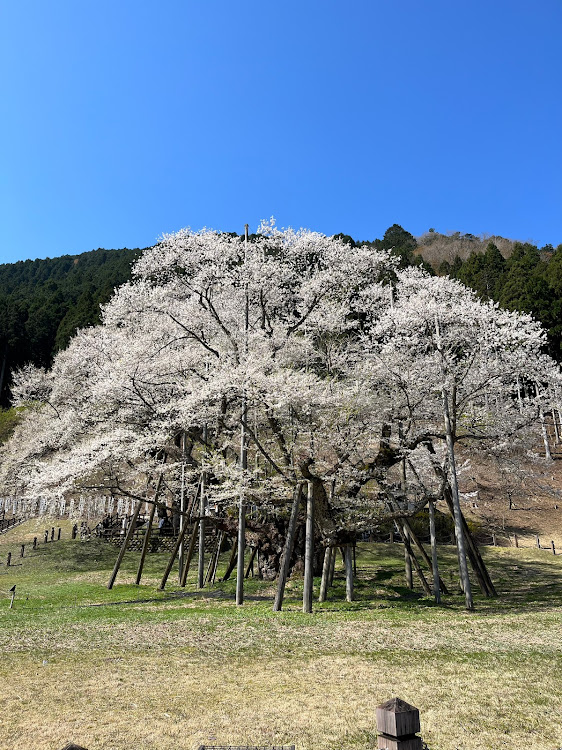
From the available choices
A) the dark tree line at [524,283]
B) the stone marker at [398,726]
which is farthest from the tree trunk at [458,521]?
the dark tree line at [524,283]

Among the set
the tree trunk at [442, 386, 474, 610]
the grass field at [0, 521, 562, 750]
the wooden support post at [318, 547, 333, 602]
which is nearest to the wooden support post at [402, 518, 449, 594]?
the grass field at [0, 521, 562, 750]

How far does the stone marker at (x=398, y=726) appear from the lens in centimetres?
337

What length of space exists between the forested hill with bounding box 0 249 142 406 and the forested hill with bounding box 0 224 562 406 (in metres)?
0.10

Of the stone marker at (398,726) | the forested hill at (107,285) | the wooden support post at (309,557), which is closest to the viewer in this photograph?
the stone marker at (398,726)

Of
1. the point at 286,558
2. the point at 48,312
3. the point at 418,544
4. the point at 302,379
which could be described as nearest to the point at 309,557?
the point at 286,558

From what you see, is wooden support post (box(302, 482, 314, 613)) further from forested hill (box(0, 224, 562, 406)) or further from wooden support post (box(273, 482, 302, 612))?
forested hill (box(0, 224, 562, 406))

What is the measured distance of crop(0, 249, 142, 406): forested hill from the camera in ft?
176

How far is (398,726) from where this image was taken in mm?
3365

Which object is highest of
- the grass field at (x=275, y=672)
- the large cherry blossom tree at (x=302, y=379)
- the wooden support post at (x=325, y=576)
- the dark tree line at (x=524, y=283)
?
the dark tree line at (x=524, y=283)

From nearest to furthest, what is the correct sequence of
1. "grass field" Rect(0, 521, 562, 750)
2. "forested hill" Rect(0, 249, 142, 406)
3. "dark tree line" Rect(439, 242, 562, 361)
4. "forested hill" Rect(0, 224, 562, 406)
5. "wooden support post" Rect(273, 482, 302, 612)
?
"grass field" Rect(0, 521, 562, 750)
"wooden support post" Rect(273, 482, 302, 612)
"dark tree line" Rect(439, 242, 562, 361)
"forested hill" Rect(0, 224, 562, 406)
"forested hill" Rect(0, 249, 142, 406)

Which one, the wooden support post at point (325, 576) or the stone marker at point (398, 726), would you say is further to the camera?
Result: the wooden support post at point (325, 576)

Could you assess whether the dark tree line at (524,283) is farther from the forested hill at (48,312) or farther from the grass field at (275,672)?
the forested hill at (48,312)

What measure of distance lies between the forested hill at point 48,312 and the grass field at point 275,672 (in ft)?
138

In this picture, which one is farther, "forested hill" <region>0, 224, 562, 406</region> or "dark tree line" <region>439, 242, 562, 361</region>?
"forested hill" <region>0, 224, 562, 406</region>
